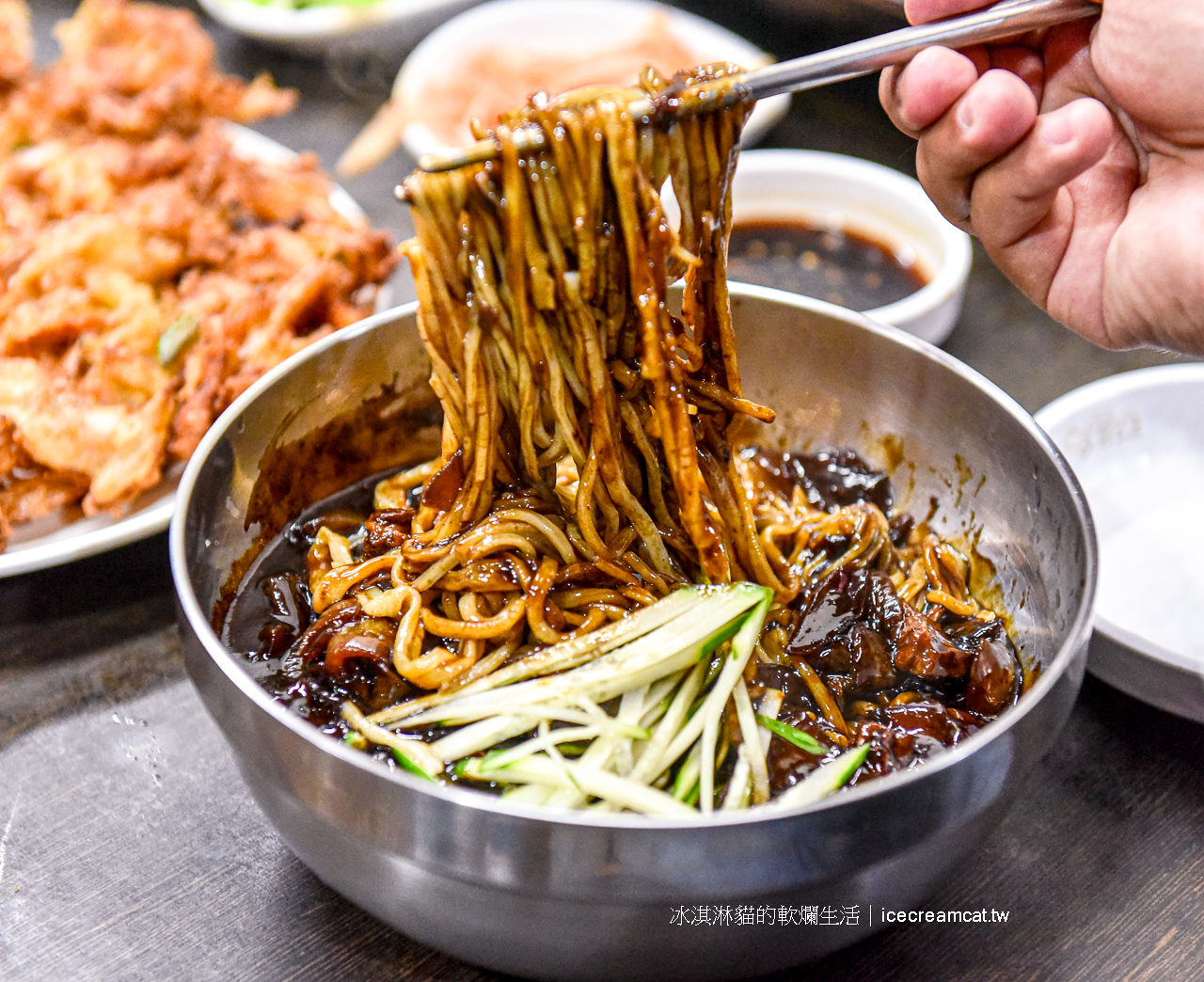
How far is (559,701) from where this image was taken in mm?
1730

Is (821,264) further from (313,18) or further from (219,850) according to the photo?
(313,18)

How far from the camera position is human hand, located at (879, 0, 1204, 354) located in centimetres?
195

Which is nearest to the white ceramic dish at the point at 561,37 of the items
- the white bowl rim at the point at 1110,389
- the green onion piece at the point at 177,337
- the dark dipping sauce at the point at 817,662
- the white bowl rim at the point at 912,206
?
the white bowl rim at the point at 912,206

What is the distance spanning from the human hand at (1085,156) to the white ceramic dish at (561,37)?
75.2 inches

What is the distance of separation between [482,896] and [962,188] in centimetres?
173

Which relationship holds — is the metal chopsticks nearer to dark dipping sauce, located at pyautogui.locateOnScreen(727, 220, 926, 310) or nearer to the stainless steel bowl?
the stainless steel bowl

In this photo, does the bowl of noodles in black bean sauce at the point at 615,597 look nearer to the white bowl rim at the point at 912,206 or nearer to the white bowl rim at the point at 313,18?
the white bowl rim at the point at 912,206

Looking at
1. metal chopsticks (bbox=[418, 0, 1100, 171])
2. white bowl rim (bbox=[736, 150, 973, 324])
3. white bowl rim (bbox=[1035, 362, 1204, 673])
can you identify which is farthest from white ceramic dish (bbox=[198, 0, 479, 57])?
white bowl rim (bbox=[1035, 362, 1204, 673])

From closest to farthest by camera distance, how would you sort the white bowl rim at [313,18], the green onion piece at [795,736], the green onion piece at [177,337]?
1. the green onion piece at [795,736]
2. the green onion piece at [177,337]
3. the white bowl rim at [313,18]

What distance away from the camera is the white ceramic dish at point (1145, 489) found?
7.73 ft

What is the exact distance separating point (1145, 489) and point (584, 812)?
1956mm

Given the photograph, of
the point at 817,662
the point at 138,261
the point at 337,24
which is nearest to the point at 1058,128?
the point at 817,662

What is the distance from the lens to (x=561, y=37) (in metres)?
4.64

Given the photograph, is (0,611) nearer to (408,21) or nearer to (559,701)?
(559,701)
